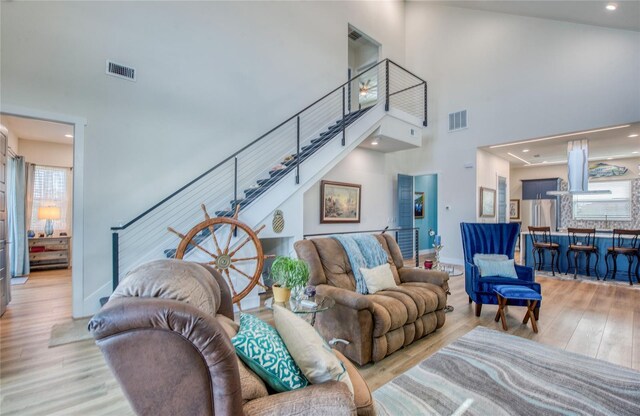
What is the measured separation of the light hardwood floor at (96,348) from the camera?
214cm

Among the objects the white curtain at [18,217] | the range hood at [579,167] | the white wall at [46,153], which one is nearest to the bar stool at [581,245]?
the range hood at [579,167]

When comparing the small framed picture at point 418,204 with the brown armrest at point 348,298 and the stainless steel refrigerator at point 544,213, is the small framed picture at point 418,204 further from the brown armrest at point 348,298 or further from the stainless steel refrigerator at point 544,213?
the brown armrest at point 348,298

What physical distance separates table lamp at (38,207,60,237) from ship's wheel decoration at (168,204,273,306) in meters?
4.69

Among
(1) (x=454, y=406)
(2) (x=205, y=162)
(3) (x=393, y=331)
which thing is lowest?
(1) (x=454, y=406)

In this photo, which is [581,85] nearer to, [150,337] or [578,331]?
A: [578,331]

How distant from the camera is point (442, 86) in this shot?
7.88 m

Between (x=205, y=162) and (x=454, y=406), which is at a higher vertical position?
(x=205, y=162)

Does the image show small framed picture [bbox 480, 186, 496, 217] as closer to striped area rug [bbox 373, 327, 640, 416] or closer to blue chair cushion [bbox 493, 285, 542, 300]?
blue chair cushion [bbox 493, 285, 542, 300]

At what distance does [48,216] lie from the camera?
641 centimetres

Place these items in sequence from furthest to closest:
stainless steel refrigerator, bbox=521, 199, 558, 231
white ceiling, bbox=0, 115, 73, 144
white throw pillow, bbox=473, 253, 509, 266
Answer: stainless steel refrigerator, bbox=521, 199, 558, 231 → white ceiling, bbox=0, 115, 73, 144 → white throw pillow, bbox=473, 253, 509, 266

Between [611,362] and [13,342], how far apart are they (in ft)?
18.4

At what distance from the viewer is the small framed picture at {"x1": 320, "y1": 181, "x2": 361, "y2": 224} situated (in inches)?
251

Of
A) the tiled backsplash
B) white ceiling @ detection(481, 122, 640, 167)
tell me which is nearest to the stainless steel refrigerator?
the tiled backsplash

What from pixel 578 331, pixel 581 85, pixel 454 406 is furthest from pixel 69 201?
pixel 581 85
